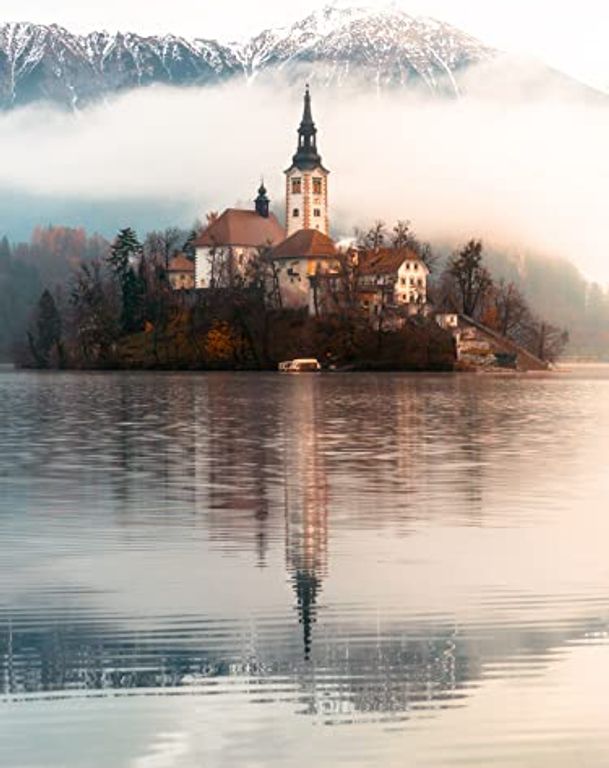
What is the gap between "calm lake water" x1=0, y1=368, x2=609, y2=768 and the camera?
40.9 feet

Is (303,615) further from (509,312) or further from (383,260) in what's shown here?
(383,260)

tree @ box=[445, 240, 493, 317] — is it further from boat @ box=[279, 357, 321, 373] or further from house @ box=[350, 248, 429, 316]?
boat @ box=[279, 357, 321, 373]

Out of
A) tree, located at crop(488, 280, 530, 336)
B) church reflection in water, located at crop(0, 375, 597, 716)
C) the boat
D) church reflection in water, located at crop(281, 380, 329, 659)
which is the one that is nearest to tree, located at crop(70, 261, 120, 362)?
the boat

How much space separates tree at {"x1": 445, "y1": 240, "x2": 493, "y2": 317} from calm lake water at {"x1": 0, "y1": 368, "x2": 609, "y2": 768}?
141 m

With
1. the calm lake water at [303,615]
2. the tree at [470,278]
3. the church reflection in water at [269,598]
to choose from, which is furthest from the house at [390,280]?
the calm lake water at [303,615]

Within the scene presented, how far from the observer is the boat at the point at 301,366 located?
177250mm

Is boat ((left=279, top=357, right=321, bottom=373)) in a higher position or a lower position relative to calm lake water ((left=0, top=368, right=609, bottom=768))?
higher

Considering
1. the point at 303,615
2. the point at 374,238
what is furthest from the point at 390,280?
the point at 303,615

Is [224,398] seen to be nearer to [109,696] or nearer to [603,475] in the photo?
[603,475]

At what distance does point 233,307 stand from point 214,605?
6592 inches

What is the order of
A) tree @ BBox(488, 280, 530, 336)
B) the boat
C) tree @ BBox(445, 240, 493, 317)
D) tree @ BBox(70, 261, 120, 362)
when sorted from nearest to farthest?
1. the boat
2. tree @ BBox(445, 240, 493, 317)
3. tree @ BBox(488, 280, 530, 336)
4. tree @ BBox(70, 261, 120, 362)

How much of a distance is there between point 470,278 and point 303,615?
16623cm

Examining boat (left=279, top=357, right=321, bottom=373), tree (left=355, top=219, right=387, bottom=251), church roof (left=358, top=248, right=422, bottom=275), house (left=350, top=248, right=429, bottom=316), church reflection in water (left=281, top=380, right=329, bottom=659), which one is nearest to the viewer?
church reflection in water (left=281, top=380, right=329, bottom=659)

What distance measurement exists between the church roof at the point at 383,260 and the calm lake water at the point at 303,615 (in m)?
145
